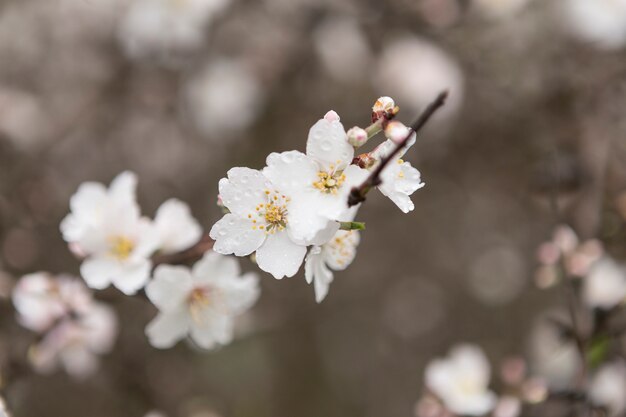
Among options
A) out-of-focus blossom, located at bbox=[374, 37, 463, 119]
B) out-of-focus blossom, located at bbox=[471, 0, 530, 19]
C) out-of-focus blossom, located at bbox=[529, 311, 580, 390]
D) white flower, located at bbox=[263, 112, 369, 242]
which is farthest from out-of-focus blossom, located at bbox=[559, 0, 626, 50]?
white flower, located at bbox=[263, 112, 369, 242]

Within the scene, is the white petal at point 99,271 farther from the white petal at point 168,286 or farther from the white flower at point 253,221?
→ the white flower at point 253,221

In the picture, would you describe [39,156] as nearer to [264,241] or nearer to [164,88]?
[164,88]

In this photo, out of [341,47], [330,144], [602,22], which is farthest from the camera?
[341,47]

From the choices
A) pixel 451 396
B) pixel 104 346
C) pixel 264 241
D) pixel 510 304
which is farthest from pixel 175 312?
pixel 510 304

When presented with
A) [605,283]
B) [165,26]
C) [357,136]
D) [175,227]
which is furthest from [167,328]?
[165,26]

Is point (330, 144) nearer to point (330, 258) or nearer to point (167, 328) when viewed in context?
point (330, 258)
